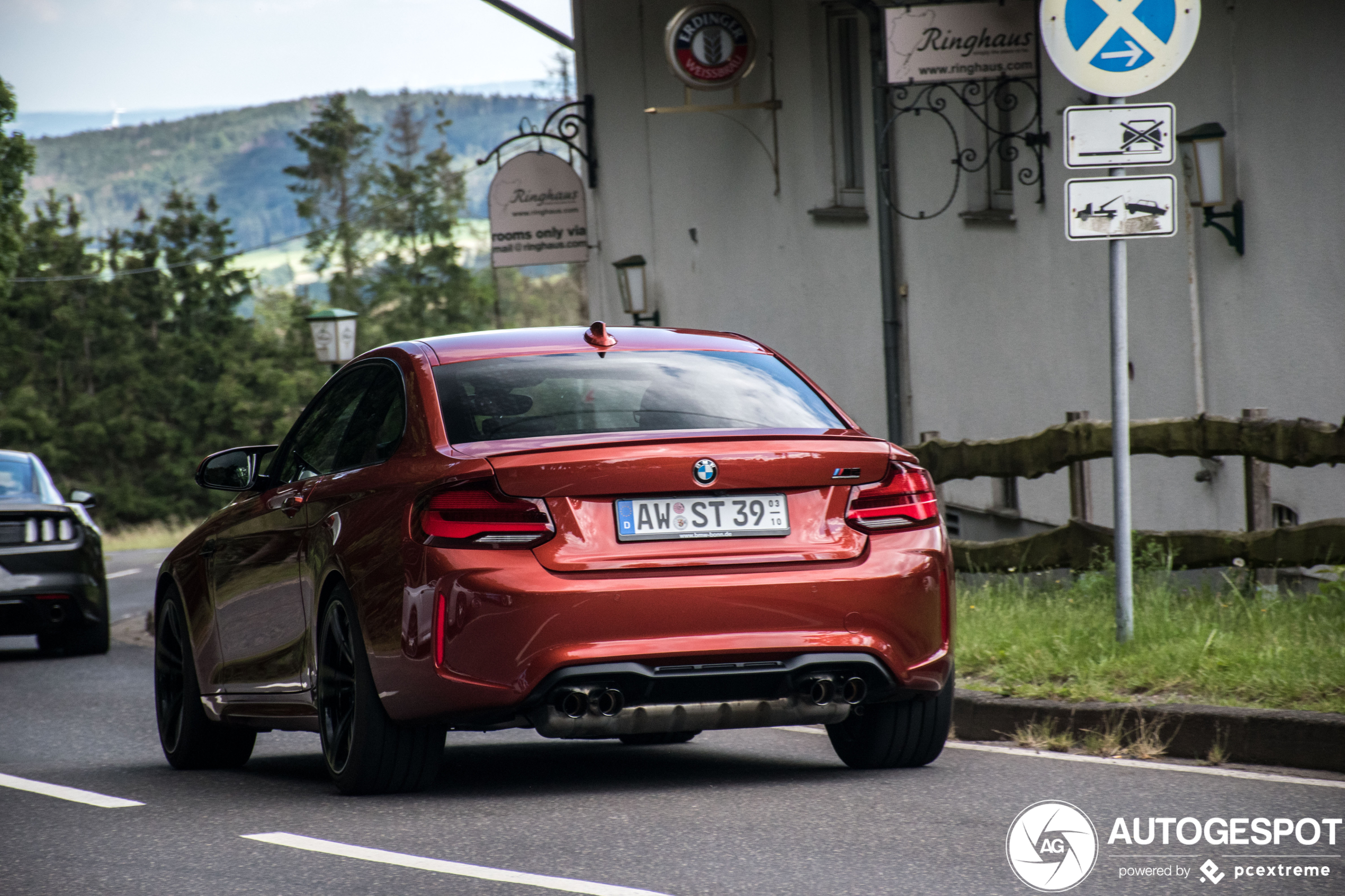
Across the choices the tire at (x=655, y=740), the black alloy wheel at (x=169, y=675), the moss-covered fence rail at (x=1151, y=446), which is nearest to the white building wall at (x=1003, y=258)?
the moss-covered fence rail at (x=1151, y=446)

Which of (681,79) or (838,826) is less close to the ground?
(681,79)

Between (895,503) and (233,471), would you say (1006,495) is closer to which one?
(233,471)

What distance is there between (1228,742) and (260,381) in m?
87.9

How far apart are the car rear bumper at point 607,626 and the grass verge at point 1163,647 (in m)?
1.79

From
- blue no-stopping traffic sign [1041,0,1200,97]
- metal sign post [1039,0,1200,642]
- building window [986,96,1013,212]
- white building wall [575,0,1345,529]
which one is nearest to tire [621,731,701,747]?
metal sign post [1039,0,1200,642]

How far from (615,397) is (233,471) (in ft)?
6.08

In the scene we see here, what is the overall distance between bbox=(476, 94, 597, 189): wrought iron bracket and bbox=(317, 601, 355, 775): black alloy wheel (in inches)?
629

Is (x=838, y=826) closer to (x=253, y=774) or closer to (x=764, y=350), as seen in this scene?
(x=764, y=350)

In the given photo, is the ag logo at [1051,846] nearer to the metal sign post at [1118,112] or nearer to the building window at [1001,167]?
the metal sign post at [1118,112]

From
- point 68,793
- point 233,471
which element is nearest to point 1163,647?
point 233,471

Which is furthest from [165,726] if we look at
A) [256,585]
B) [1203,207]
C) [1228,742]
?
[1203,207]

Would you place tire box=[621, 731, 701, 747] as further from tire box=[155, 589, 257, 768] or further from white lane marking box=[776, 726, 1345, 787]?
tire box=[155, 589, 257, 768]

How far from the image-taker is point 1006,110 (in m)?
15.1

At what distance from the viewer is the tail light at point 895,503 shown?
612 cm
